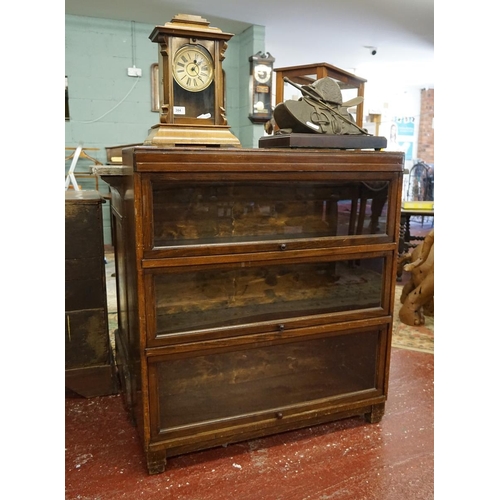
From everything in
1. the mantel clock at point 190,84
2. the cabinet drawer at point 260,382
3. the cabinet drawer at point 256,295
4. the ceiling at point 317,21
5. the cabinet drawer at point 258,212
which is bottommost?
the cabinet drawer at point 260,382

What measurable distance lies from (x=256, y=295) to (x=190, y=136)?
0.62 metres

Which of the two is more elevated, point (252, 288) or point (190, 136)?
point (190, 136)

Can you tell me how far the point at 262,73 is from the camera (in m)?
5.38

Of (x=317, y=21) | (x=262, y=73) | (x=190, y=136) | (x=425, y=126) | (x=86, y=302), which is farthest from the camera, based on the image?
(x=425, y=126)

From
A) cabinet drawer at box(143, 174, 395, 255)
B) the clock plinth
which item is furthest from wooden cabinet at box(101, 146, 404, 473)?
the clock plinth

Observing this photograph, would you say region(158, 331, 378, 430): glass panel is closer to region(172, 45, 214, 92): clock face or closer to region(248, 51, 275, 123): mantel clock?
region(172, 45, 214, 92): clock face

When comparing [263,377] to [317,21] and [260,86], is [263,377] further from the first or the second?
[317,21]

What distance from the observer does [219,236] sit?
1637 mm

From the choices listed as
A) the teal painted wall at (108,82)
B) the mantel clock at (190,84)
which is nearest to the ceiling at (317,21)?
the teal painted wall at (108,82)

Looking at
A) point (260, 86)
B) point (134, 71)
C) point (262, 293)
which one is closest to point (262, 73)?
point (260, 86)

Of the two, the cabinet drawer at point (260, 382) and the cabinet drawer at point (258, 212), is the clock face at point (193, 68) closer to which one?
the cabinet drawer at point (258, 212)

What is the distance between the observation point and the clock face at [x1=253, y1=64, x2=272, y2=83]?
5340 millimetres

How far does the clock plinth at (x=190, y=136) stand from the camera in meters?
1.61

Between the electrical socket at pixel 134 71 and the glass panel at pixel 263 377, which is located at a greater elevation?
the electrical socket at pixel 134 71
